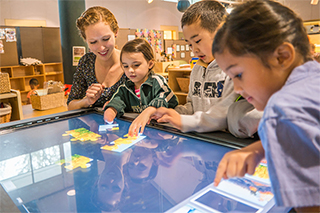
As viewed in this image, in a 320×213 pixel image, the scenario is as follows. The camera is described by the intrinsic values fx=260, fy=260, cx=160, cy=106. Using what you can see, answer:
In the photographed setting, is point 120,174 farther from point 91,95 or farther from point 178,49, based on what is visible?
point 178,49

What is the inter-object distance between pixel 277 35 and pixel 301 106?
0.18m

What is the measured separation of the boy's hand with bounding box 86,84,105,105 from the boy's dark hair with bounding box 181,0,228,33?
73 cm

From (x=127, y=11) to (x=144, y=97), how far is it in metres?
8.80

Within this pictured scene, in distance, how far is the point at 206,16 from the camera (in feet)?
4.15

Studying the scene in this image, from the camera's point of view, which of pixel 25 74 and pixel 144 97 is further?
pixel 25 74

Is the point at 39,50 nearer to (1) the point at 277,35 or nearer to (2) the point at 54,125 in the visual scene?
(2) the point at 54,125

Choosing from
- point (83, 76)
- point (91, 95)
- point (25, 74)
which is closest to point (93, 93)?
point (91, 95)

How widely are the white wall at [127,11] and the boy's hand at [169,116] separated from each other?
6.00 m

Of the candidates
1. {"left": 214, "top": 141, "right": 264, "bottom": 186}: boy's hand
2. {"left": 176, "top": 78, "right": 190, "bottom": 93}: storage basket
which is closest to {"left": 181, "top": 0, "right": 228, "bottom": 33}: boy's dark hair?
{"left": 214, "top": 141, "right": 264, "bottom": 186}: boy's hand

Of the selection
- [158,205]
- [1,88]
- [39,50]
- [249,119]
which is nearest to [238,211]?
[158,205]

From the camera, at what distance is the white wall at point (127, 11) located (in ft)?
20.6

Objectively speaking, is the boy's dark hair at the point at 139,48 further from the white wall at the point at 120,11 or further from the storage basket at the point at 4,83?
the white wall at the point at 120,11

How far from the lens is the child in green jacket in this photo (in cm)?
159

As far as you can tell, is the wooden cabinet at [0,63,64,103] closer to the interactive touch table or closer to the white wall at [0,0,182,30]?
the white wall at [0,0,182,30]
